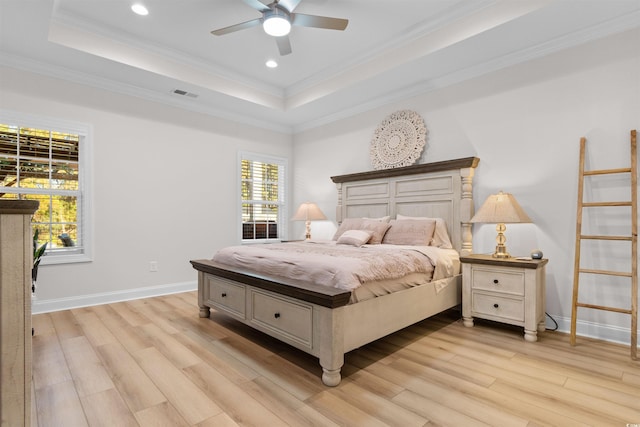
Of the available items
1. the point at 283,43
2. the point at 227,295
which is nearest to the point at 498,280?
the point at 227,295

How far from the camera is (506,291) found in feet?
9.36

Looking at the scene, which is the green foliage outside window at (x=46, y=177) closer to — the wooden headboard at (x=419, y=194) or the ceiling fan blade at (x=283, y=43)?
the ceiling fan blade at (x=283, y=43)

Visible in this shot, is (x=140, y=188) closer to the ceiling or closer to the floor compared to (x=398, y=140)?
closer to the floor

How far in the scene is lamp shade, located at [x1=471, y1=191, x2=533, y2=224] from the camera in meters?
2.85

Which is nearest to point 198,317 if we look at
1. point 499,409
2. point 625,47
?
point 499,409

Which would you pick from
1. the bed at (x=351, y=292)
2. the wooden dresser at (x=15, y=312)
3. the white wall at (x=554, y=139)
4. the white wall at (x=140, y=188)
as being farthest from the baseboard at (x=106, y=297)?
the white wall at (x=554, y=139)

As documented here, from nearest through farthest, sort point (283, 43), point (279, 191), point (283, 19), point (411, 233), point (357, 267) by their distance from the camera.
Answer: point (357, 267), point (283, 19), point (283, 43), point (411, 233), point (279, 191)

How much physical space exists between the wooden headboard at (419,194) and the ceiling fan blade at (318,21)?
1837mm

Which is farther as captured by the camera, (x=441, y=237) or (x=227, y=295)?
(x=441, y=237)

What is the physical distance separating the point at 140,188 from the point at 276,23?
8.86 feet

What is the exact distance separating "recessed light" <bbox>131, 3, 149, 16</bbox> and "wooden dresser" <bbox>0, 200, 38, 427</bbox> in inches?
107

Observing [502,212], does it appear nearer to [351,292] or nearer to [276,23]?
[351,292]

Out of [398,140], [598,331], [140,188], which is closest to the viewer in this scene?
[598,331]

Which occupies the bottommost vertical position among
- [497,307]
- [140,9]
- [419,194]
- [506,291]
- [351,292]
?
[497,307]
